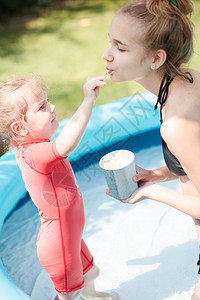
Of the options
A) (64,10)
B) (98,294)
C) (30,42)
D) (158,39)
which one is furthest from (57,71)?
(158,39)

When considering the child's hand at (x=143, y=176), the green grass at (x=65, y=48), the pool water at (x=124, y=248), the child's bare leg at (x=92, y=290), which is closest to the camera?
the child's hand at (x=143, y=176)

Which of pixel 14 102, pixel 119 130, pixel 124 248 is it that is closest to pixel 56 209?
pixel 14 102

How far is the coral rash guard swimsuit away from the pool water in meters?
0.66

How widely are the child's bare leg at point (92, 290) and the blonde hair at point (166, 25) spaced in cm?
133

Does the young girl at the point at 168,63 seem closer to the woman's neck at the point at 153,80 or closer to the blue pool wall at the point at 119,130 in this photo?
the woman's neck at the point at 153,80

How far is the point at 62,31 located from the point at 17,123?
531 cm

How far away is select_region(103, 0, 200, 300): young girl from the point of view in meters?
1.86

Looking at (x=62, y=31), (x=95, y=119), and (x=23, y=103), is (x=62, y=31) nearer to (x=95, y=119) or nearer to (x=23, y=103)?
(x=95, y=119)

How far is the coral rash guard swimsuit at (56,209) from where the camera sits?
2.07 metres

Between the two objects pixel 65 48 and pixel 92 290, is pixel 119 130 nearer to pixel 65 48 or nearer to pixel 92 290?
pixel 92 290

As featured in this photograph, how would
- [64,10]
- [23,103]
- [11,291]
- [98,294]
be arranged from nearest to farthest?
[23,103] < [11,291] < [98,294] < [64,10]

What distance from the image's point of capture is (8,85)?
7.12ft

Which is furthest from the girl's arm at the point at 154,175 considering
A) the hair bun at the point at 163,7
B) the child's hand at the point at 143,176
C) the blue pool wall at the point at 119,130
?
the blue pool wall at the point at 119,130

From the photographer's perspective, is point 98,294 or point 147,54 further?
point 98,294
